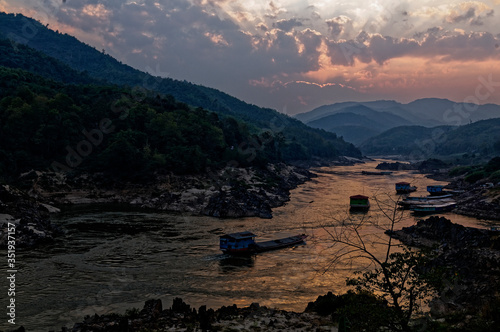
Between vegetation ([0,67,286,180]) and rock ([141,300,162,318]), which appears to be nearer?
rock ([141,300,162,318])

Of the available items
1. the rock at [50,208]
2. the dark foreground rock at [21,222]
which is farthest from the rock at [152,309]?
the rock at [50,208]

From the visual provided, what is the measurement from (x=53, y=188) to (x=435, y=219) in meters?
72.6

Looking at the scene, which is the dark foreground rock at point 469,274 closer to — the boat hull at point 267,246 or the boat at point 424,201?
the boat hull at point 267,246

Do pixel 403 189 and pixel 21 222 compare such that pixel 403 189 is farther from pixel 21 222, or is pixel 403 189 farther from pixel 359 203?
pixel 21 222

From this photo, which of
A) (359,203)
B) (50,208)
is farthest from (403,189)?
(50,208)

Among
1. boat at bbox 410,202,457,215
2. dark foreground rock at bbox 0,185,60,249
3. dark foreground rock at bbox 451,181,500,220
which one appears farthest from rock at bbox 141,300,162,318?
dark foreground rock at bbox 451,181,500,220

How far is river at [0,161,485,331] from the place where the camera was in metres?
30.6

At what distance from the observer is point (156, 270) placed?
38.8 metres

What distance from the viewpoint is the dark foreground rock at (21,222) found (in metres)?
45.5

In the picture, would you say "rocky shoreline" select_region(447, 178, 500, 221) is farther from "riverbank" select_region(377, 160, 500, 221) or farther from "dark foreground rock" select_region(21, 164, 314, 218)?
"dark foreground rock" select_region(21, 164, 314, 218)

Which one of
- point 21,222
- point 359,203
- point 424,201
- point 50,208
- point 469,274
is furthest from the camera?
point 424,201

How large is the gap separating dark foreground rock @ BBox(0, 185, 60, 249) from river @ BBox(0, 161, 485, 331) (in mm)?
2212

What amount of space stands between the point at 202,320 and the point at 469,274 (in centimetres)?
2379

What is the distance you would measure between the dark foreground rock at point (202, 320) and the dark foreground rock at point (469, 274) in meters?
9.35
